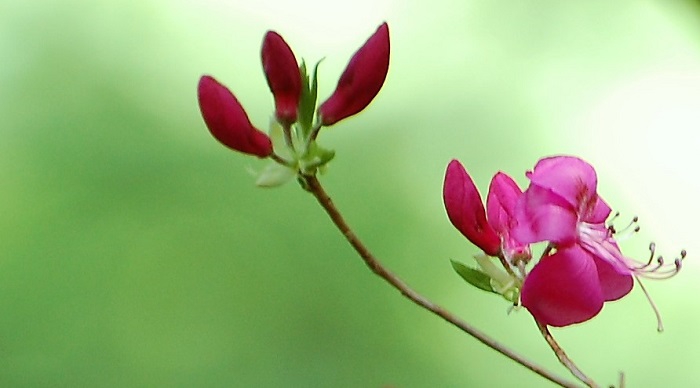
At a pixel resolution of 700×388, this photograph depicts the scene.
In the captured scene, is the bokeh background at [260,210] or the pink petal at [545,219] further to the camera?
the bokeh background at [260,210]

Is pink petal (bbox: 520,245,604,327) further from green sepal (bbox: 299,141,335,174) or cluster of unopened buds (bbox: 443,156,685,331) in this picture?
green sepal (bbox: 299,141,335,174)

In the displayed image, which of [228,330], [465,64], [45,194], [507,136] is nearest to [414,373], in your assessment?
[228,330]

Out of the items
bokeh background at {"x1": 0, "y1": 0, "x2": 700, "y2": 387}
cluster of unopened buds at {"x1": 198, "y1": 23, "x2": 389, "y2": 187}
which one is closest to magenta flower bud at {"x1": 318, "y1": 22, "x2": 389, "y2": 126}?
cluster of unopened buds at {"x1": 198, "y1": 23, "x2": 389, "y2": 187}

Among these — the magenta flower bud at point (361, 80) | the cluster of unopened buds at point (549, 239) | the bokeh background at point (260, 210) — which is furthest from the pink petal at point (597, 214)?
the bokeh background at point (260, 210)

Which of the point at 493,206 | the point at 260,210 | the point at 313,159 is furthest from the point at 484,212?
the point at 260,210

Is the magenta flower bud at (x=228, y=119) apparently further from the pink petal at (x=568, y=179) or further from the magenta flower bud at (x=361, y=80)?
the pink petal at (x=568, y=179)

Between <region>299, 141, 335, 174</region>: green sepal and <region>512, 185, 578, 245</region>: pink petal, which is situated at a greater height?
<region>299, 141, 335, 174</region>: green sepal

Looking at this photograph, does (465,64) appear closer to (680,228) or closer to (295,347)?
(680,228)

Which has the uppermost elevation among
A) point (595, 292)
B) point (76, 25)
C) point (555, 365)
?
point (76, 25)
